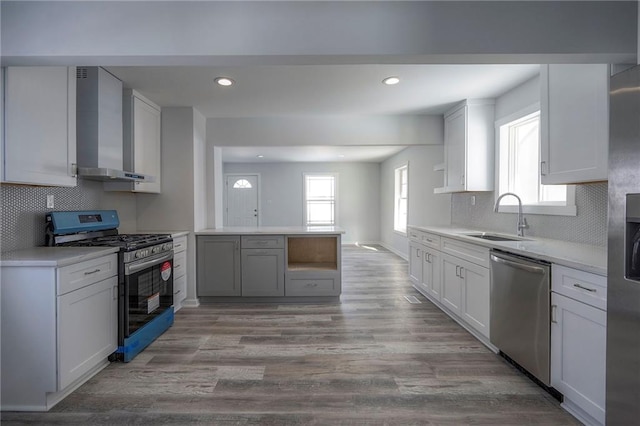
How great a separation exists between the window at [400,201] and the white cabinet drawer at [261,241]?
386 cm

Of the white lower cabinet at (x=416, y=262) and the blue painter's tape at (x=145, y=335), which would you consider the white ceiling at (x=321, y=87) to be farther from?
the blue painter's tape at (x=145, y=335)

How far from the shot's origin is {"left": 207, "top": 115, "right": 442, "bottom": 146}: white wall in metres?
4.26

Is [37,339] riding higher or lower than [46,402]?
higher

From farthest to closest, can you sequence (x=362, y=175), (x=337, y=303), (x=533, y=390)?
(x=362, y=175)
(x=337, y=303)
(x=533, y=390)

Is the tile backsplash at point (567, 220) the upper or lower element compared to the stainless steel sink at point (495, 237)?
upper

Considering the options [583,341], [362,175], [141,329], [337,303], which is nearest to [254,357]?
[141,329]

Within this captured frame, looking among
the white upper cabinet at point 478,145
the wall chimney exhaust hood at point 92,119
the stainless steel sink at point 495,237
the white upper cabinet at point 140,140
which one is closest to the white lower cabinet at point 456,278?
the stainless steel sink at point 495,237

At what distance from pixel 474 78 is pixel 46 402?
13.2ft

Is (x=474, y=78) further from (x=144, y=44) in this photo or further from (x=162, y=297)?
(x=162, y=297)

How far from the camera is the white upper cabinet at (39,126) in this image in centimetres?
194

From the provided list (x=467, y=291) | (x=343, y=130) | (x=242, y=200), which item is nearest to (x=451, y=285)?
(x=467, y=291)

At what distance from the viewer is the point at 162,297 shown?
2.98m

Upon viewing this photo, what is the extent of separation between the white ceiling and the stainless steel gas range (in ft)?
4.44

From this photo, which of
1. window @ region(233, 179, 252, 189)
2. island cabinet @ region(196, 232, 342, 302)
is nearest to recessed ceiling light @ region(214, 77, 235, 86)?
island cabinet @ region(196, 232, 342, 302)
